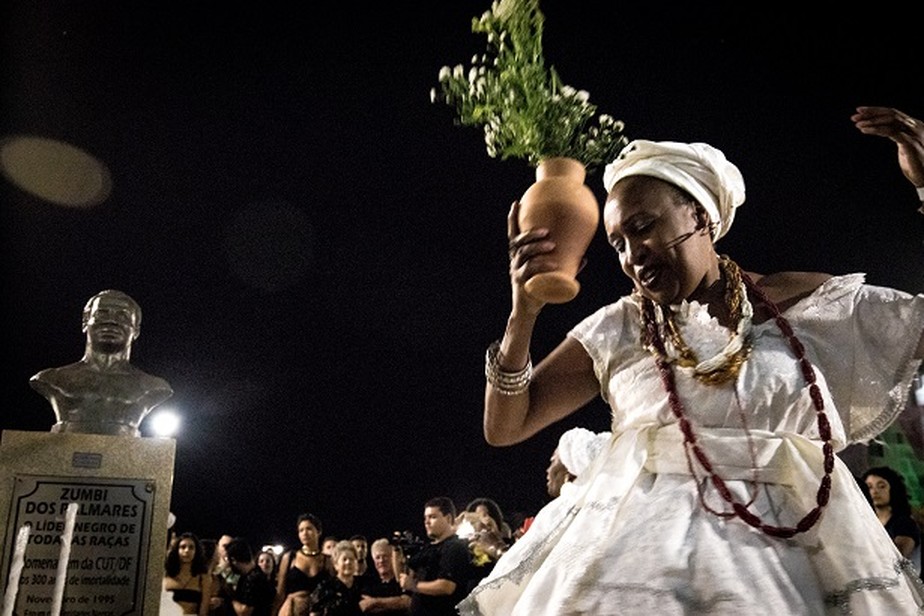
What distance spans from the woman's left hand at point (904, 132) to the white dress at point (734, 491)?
0.85 ft

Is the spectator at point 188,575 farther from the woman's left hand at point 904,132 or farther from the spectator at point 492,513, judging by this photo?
the woman's left hand at point 904,132

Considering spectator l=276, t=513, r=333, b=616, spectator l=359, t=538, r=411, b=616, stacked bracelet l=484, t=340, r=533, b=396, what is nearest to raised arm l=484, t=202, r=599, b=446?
stacked bracelet l=484, t=340, r=533, b=396

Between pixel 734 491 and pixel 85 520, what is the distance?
2316 millimetres

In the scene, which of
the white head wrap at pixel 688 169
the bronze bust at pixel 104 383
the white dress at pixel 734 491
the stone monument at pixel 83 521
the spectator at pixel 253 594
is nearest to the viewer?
the white dress at pixel 734 491

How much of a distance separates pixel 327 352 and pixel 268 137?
487cm

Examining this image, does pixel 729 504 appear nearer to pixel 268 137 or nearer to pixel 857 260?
pixel 857 260

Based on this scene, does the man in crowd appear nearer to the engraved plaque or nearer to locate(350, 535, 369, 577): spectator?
locate(350, 535, 369, 577): spectator

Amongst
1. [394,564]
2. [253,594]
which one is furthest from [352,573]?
[253,594]

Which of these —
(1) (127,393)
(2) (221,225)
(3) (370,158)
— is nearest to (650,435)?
(1) (127,393)

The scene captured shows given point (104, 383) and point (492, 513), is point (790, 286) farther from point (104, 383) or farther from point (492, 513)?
point (492, 513)

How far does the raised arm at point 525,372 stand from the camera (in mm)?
2002

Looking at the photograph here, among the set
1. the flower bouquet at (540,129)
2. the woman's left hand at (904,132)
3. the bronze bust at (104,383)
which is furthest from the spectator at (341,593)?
the woman's left hand at (904,132)

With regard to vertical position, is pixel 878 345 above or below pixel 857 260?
below

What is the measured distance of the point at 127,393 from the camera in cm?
362
